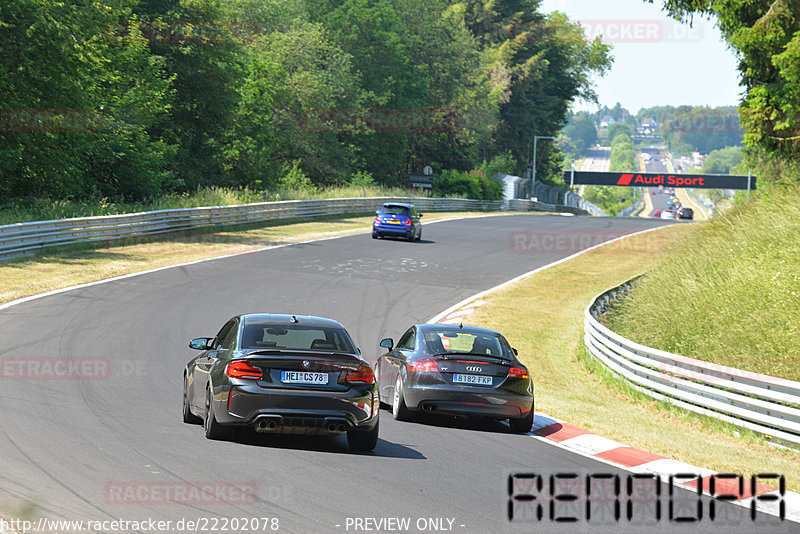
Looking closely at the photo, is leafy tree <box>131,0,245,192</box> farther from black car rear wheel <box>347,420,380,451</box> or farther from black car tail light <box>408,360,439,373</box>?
black car rear wheel <box>347,420,380,451</box>

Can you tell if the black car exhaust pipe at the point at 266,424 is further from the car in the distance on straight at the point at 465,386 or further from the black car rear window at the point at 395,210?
the black car rear window at the point at 395,210

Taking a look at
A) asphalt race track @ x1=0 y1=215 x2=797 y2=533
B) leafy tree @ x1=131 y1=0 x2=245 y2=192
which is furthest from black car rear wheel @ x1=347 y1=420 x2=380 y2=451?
leafy tree @ x1=131 y1=0 x2=245 y2=192

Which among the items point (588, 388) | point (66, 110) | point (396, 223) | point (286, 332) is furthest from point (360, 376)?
point (396, 223)

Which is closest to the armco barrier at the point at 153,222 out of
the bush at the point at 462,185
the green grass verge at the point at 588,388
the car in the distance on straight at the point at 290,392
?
the green grass verge at the point at 588,388

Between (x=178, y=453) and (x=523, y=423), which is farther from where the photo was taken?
(x=523, y=423)

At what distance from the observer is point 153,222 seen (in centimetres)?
3362

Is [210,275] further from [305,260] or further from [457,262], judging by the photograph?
[457,262]

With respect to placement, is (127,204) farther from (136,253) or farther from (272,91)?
(272,91)

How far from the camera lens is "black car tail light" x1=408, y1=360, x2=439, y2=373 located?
1257cm

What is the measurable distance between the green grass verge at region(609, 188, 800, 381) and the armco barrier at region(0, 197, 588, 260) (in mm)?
15801

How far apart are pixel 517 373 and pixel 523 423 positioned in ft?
2.10

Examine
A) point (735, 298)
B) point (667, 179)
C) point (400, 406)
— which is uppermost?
point (735, 298)

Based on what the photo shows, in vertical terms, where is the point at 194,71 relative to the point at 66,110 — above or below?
above

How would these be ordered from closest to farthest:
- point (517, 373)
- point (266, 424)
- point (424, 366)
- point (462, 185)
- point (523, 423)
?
point (266, 424) → point (523, 423) → point (517, 373) → point (424, 366) → point (462, 185)
